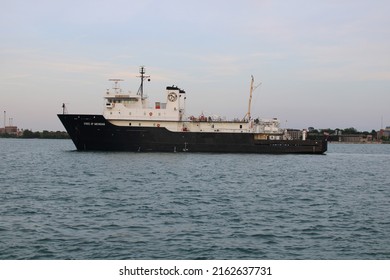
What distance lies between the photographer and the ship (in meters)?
46.0

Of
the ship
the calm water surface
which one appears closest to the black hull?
the ship

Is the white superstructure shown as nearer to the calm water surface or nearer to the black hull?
the black hull

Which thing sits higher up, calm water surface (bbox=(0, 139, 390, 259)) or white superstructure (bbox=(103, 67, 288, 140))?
white superstructure (bbox=(103, 67, 288, 140))

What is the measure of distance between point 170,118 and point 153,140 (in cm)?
321

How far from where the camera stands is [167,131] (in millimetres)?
47062

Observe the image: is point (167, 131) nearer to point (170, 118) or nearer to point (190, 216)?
point (170, 118)

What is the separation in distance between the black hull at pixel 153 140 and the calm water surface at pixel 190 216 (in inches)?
620

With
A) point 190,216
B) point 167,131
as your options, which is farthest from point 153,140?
point 190,216

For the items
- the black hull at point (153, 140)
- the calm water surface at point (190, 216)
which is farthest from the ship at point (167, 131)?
the calm water surface at point (190, 216)

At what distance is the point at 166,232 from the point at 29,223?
4338mm

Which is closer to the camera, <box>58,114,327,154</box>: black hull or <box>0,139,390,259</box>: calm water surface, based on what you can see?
<box>0,139,390,259</box>: calm water surface

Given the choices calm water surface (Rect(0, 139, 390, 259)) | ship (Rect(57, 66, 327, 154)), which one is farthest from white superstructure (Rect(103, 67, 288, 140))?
calm water surface (Rect(0, 139, 390, 259))

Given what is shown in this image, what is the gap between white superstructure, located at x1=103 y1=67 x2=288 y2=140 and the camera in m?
47.9

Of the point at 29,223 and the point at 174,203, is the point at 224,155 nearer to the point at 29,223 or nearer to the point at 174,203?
the point at 174,203
